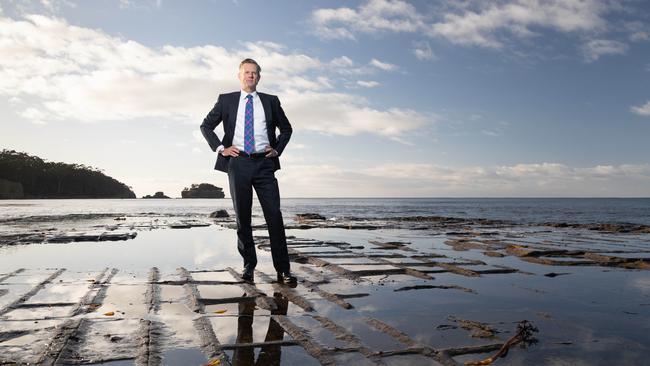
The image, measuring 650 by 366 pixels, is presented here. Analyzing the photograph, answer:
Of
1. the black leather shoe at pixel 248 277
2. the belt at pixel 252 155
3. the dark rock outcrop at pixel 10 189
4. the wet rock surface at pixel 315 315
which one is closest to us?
the wet rock surface at pixel 315 315

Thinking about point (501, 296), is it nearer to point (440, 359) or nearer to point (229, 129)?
point (440, 359)

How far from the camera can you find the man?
4.98 metres

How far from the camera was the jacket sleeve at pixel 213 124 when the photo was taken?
5.08 m

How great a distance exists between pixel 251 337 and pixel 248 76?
124 inches

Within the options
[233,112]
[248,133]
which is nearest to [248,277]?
Answer: [248,133]

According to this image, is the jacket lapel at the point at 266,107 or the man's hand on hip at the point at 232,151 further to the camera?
the jacket lapel at the point at 266,107

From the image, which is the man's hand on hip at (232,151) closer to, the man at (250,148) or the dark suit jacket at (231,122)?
the man at (250,148)

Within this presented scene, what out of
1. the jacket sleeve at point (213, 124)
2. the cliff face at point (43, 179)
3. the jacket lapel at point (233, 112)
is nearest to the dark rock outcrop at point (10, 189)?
the cliff face at point (43, 179)

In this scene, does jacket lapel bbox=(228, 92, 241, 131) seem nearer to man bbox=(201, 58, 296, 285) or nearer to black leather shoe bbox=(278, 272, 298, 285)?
man bbox=(201, 58, 296, 285)

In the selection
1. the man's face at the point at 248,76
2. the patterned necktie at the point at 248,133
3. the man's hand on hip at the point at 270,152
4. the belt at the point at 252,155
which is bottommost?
the belt at the point at 252,155

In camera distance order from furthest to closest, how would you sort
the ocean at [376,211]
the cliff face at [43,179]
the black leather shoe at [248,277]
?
the cliff face at [43,179] → the ocean at [376,211] → the black leather shoe at [248,277]

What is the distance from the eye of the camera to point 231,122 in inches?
197

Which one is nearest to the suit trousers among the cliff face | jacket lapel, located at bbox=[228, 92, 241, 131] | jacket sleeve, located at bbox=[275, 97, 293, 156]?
jacket sleeve, located at bbox=[275, 97, 293, 156]

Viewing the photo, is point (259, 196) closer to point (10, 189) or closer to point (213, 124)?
point (213, 124)
